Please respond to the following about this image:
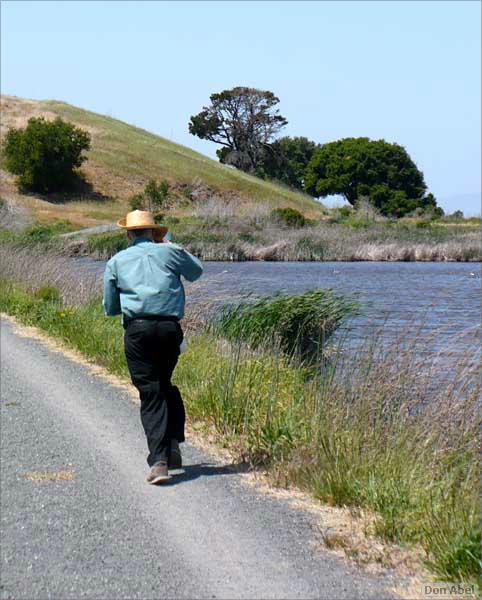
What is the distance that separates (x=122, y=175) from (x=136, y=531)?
88.3 metres

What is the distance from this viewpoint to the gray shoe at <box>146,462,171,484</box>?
26.4ft

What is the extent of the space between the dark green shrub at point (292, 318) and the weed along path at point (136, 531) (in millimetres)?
4380

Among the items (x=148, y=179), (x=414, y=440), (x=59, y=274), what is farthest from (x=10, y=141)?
(x=414, y=440)

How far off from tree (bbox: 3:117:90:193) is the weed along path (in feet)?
251

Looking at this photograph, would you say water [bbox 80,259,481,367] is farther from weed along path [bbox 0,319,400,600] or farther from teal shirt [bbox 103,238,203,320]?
weed along path [bbox 0,319,400,600]

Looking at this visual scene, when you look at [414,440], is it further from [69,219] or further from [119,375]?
[69,219]

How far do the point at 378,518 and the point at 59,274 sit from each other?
17643mm

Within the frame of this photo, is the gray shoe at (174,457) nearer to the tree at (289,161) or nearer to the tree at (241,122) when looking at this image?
the tree at (241,122)

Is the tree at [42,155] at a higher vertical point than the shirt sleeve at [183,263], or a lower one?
higher

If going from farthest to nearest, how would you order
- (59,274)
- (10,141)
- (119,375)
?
(10,141) < (59,274) < (119,375)

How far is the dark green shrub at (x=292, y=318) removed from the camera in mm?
14477

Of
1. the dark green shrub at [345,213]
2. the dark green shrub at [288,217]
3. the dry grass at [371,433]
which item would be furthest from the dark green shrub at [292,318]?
the dark green shrub at [345,213]

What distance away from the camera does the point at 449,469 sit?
7855 mm

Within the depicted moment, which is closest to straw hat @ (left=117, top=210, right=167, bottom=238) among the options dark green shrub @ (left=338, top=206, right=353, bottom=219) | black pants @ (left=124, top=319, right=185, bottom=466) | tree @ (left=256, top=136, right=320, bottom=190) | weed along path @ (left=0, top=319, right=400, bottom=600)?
black pants @ (left=124, top=319, right=185, bottom=466)
